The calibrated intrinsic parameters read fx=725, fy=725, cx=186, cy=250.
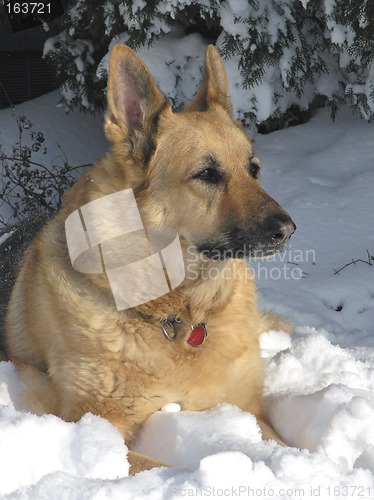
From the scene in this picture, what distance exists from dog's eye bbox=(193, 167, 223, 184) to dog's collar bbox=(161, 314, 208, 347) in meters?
0.57

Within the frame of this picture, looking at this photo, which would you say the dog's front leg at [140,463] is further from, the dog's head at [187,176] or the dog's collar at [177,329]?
the dog's head at [187,176]

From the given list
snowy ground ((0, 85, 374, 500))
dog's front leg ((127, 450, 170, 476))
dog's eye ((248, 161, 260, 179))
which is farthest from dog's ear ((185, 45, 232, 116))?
dog's front leg ((127, 450, 170, 476))

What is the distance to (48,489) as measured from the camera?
2064mm

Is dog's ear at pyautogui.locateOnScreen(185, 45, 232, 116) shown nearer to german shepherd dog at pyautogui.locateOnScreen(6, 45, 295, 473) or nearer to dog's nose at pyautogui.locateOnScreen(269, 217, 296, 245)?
german shepherd dog at pyautogui.locateOnScreen(6, 45, 295, 473)

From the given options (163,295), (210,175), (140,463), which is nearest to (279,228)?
(210,175)

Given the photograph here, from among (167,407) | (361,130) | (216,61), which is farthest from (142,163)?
(361,130)

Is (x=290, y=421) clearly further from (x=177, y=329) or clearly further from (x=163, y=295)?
(x=163, y=295)

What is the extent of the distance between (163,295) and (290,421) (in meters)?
0.74

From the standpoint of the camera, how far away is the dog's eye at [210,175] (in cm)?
294

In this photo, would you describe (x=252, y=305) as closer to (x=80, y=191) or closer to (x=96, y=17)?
(x=80, y=191)

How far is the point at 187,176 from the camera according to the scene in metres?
2.95

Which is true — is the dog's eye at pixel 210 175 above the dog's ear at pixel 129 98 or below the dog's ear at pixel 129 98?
below

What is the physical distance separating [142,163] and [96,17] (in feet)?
10.4

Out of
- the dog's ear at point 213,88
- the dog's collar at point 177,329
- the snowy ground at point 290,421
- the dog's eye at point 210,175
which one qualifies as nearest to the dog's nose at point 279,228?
the dog's eye at point 210,175
